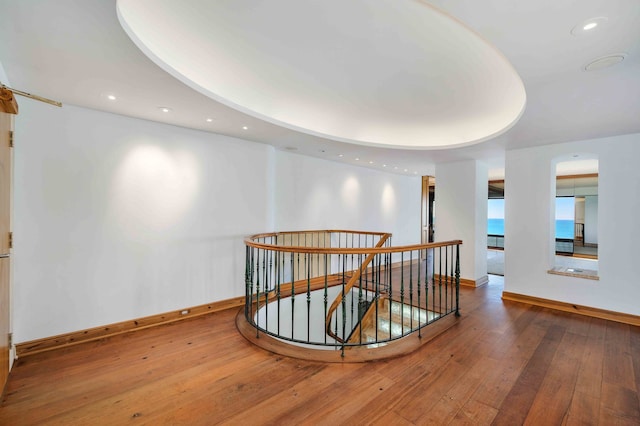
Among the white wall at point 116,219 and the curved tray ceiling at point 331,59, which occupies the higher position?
the curved tray ceiling at point 331,59

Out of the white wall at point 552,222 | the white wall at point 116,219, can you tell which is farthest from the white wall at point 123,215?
the white wall at point 552,222

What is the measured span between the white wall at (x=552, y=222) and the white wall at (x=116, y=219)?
15.7 feet

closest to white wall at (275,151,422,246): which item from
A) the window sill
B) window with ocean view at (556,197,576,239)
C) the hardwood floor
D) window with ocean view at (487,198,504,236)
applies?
the hardwood floor

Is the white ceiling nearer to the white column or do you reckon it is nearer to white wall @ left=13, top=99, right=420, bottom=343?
white wall @ left=13, top=99, right=420, bottom=343

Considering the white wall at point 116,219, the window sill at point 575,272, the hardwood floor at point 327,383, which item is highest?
the white wall at point 116,219

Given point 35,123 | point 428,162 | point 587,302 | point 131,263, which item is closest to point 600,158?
point 587,302

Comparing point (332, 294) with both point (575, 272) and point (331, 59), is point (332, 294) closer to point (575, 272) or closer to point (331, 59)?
point (575, 272)

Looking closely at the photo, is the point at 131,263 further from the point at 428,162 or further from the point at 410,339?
the point at 428,162

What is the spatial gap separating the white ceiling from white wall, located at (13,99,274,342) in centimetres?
33

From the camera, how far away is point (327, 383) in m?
2.29

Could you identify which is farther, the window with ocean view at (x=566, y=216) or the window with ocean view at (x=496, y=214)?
the window with ocean view at (x=496, y=214)

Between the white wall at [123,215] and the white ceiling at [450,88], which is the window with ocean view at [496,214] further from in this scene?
the white wall at [123,215]

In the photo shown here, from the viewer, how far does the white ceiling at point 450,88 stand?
62.4 inches

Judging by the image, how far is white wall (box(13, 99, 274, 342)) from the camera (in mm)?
2814
